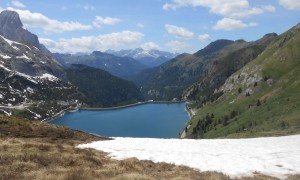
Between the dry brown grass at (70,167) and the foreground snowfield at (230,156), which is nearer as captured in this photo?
the dry brown grass at (70,167)

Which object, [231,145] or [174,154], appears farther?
[231,145]

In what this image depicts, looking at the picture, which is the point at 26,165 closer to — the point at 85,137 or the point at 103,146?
the point at 103,146

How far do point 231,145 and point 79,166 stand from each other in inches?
1026

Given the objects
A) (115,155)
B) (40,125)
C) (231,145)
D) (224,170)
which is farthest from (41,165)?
(231,145)

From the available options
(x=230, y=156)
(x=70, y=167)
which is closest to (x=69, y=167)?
(x=70, y=167)

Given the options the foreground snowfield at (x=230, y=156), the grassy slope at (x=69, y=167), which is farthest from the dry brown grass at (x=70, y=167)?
the foreground snowfield at (x=230, y=156)

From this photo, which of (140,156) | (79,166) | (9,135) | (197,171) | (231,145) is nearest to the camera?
(79,166)

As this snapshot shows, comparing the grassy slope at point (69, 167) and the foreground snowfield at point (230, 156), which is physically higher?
the grassy slope at point (69, 167)

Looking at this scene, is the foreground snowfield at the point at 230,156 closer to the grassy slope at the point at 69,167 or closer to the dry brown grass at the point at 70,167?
the dry brown grass at the point at 70,167

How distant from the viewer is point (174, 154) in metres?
37.0

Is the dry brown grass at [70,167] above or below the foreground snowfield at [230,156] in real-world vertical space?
above

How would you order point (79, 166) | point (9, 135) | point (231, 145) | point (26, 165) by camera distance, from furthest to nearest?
1. point (231, 145)
2. point (9, 135)
3. point (79, 166)
4. point (26, 165)

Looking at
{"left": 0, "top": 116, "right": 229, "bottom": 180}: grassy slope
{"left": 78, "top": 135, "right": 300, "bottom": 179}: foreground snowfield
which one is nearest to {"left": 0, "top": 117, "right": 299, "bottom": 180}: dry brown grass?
{"left": 0, "top": 116, "right": 229, "bottom": 180}: grassy slope

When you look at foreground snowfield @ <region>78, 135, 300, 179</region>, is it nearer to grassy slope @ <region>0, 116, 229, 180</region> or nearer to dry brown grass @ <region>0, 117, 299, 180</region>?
dry brown grass @ <region>0, 117, 299, 180</region>
